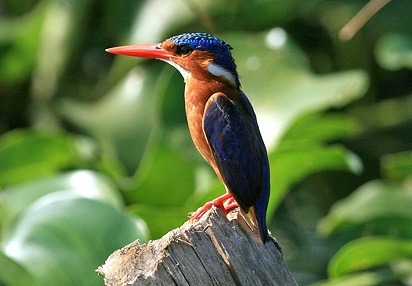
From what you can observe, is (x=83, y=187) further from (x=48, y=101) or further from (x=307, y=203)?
(x=48, y=101)

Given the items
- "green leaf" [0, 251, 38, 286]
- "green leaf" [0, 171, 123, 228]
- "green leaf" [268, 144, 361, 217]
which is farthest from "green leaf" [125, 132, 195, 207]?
"green leaf" [0, 251, 38, 286]

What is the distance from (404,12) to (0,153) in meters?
2.00

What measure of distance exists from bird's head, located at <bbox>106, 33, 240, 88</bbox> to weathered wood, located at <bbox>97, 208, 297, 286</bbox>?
1.69 feet

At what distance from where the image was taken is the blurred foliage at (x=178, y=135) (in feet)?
11.4

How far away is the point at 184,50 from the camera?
276 centimetres

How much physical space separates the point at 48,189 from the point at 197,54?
1336 millimetres

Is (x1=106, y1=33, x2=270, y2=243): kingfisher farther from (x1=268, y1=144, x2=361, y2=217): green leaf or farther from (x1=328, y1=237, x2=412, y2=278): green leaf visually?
(x1=328, y1=237, x2=412, y2=278): green leaf

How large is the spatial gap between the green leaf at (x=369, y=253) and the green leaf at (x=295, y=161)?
10.8 inches

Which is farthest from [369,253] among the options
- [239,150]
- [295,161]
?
[239,150]

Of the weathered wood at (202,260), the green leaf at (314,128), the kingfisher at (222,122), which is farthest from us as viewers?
the green leaf at (314,128)

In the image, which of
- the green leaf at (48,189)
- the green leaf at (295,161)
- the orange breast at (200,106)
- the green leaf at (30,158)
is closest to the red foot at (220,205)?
the orange breast at (200,106)

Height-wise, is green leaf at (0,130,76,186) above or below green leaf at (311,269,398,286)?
above

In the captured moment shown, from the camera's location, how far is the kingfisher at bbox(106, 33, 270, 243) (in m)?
2.46

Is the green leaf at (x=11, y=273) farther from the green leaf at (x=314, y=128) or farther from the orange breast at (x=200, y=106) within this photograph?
the green leaf at (x=314, y=128)
